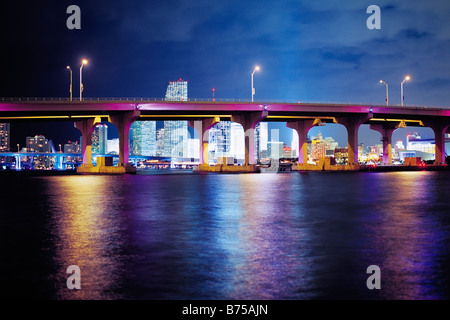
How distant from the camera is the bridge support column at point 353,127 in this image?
366 feet

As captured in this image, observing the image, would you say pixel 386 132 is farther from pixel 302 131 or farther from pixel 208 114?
pixel 208 114

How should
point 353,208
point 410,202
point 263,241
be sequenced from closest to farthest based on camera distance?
1. point 263,241
2. point 353,208
3. point 410,202

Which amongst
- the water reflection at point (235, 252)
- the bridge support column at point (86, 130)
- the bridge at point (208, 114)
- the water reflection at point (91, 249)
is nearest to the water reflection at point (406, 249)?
the water reflection at point (235, 252)

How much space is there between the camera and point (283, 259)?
10.3 m

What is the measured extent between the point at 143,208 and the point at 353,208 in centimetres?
1026

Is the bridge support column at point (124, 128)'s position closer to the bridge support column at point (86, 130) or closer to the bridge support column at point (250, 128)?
the bridge support column at point (86, 130)

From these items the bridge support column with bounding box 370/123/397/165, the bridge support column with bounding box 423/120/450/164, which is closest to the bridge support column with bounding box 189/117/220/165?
the bridge support column with bounding box 370/123/397/165

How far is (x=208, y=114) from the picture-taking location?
106500 mm

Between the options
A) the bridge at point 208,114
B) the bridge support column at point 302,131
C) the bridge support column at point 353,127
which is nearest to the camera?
the bridge at point 208,114

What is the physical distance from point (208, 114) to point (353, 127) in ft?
120

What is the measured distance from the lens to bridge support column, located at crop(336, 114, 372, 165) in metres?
112

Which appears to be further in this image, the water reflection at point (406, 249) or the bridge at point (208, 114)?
the bridge at point (208, 114)
